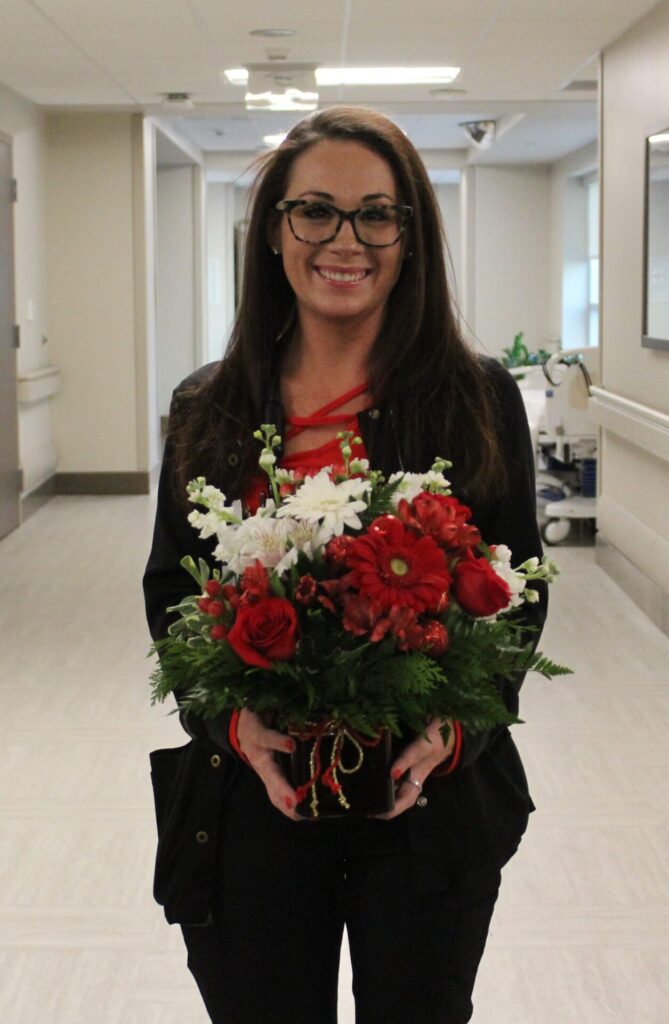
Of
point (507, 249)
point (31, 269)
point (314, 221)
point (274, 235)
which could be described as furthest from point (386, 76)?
point (314, 221)

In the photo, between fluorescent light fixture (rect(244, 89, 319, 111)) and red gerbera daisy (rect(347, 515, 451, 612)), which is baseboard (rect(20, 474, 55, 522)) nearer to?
fluorescent light fixture (rect(244, 89, 319, 111))

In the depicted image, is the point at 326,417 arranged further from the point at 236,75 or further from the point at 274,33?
the point at 236,75

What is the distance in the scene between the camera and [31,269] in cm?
964

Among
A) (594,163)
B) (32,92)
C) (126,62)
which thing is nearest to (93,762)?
(126,62)

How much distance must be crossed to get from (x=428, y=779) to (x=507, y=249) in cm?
1383

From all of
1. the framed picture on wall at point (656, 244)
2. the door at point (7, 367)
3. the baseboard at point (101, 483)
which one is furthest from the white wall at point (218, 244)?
the framed picture on wall at point (656, 244)

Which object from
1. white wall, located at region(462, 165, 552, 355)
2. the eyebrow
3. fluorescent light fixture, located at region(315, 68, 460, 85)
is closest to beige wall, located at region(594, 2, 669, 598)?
fluorescent light fixture, located at region(315, 68, 460, 85)

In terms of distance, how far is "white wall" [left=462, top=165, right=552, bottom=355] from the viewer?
14.7 metres

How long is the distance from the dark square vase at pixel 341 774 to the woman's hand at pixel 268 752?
0.05 ft

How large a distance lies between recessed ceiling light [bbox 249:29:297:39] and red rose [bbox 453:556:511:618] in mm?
6060

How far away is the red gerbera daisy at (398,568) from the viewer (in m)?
1.21

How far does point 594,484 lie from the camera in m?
8.70

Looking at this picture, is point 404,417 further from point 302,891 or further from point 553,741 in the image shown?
point 553,741

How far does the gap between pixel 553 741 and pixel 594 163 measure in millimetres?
9298
